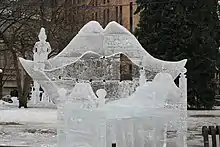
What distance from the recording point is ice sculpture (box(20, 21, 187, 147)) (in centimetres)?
1034

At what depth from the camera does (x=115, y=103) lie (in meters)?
11.1

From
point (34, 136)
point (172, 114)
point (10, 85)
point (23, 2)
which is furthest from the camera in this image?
point (10, 85)

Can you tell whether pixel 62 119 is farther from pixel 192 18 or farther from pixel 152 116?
pixel 192 18

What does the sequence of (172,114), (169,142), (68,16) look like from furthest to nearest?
(68,16) → (169,142) → (172,114)

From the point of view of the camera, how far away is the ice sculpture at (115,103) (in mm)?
10344

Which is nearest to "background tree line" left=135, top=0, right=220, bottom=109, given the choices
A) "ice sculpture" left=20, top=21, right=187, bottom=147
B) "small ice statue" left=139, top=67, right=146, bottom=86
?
"small ice statue" left=139, top=67, right=146, bottom=86

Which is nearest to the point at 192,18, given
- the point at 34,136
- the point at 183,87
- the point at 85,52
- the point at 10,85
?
the point at 183,87

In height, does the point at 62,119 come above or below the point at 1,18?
below

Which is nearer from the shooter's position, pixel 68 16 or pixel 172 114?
pixel 172 114

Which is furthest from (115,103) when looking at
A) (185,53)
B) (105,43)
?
(185,53)

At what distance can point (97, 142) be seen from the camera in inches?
408

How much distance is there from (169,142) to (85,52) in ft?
9.78

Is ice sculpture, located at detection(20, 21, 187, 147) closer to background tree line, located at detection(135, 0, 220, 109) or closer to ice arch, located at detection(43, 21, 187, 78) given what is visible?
ice arch, located at detection(43, 21, 187, 78)

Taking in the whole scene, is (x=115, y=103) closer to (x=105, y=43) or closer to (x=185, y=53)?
(x=105, y=43)
